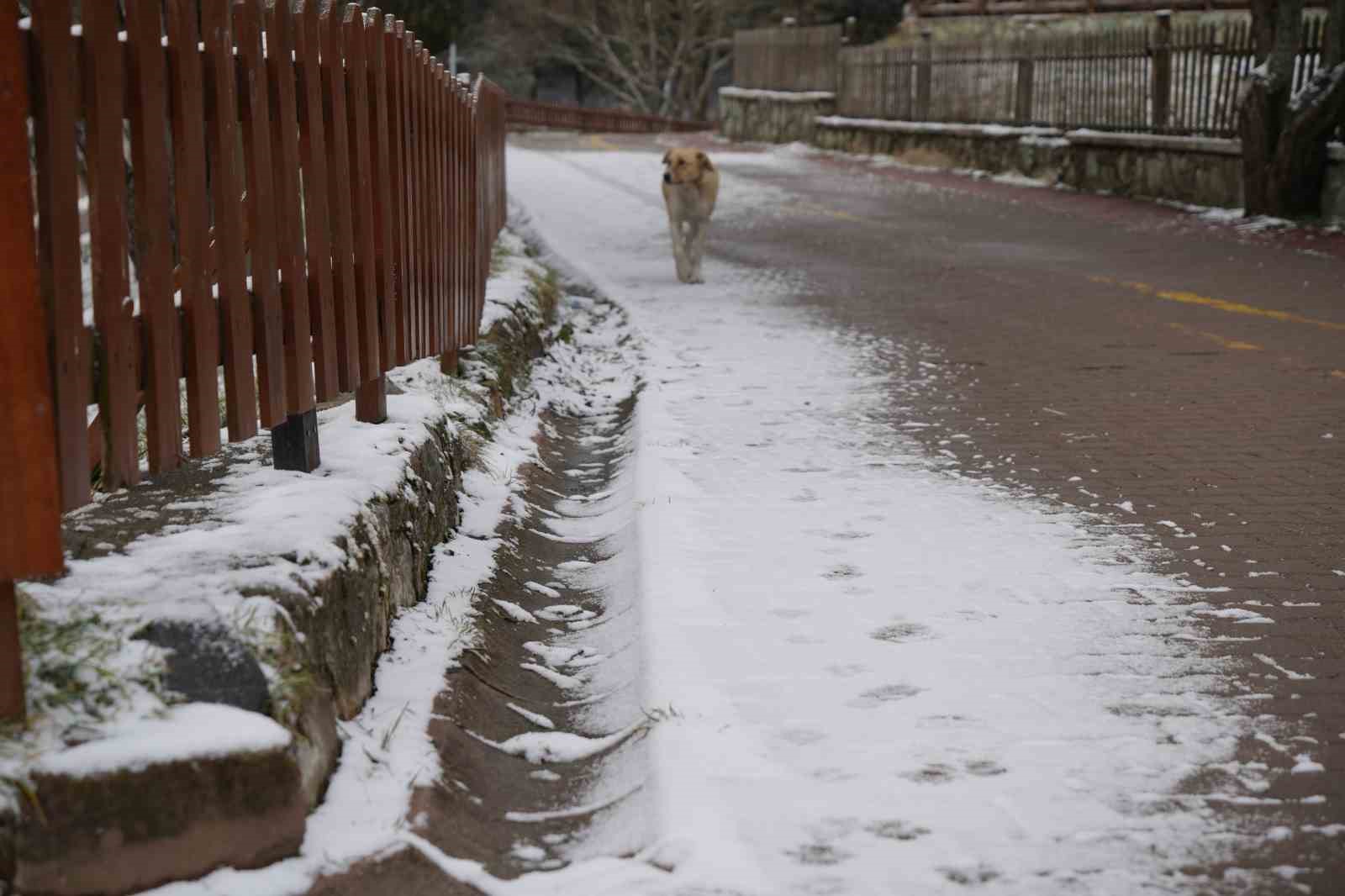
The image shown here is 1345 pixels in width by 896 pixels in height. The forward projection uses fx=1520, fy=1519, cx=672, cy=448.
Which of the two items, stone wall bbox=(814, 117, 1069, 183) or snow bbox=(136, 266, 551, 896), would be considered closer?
snow bbox=(136, 266, 551, 896)

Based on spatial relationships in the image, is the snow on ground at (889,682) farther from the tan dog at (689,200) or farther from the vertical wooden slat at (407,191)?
the tan dog at (689,200)

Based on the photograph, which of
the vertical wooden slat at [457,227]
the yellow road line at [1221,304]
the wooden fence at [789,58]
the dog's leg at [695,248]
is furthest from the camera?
the wooden fence at [789,58]

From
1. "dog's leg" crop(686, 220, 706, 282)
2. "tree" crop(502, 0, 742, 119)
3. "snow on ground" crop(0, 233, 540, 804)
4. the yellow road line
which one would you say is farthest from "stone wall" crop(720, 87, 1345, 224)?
"tree" crop(502, 0, 742, 119)

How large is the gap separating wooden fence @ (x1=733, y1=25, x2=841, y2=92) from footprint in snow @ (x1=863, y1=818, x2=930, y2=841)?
29547 mm

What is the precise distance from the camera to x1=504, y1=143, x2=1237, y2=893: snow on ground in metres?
3.21

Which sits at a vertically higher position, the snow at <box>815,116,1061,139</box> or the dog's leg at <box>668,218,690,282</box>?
the snow at <box>815,116,1061,139</box>

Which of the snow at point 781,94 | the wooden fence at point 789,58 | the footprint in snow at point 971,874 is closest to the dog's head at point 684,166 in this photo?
the footprint in snow at point 971,874

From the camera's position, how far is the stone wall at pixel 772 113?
3209 centimetres

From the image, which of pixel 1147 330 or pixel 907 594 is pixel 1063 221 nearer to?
pixel 1147 330

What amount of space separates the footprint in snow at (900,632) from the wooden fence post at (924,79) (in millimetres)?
23873

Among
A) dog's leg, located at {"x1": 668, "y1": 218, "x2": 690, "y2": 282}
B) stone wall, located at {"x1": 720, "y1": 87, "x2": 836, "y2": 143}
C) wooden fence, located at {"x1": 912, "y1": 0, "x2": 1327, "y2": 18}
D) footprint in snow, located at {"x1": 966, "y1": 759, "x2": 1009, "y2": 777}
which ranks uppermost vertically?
wooden fence, located at {"x1": 912, "y1": 0, "x2": 1327, "y2": 18}

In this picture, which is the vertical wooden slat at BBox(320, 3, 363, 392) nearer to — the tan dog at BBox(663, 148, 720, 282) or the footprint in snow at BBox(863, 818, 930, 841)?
the footprint in snow at BBox(863, 818, 930, 841)

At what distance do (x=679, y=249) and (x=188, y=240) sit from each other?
27.8 feet

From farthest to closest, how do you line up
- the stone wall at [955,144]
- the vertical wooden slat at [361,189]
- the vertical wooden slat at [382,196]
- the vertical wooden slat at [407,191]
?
1. the stone wall at [955,144]
2. the vertical wooden slat at [407,191]
3. the vertical wooden slat at [382,196]
4. the vertical wooden slat at [361,189]
